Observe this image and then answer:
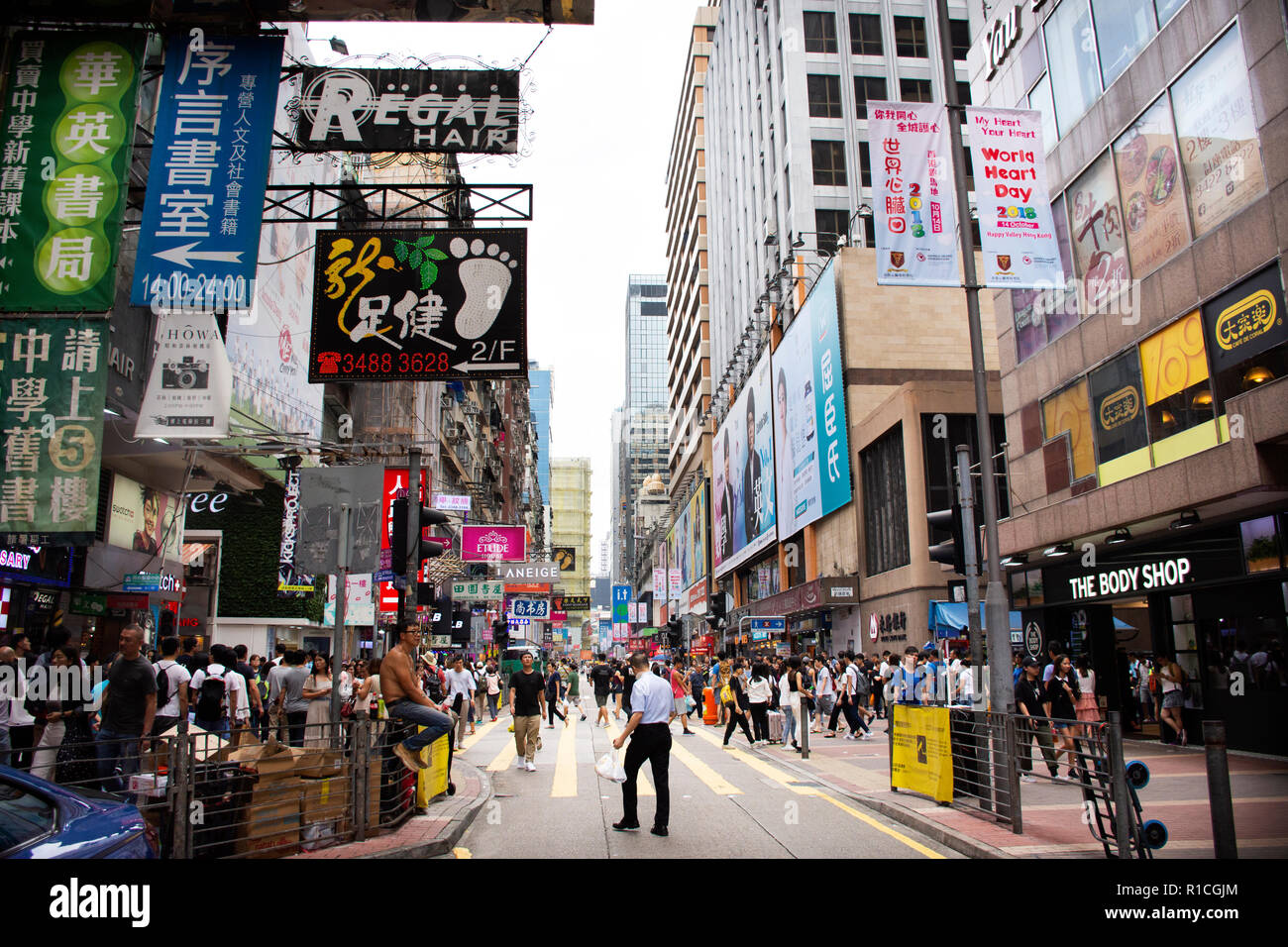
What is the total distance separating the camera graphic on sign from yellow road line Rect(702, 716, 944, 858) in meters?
9.85

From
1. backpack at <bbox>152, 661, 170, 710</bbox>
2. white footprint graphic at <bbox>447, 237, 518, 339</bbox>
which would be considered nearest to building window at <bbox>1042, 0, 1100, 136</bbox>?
white footprint graphic at <bbox>447, 237, 518, 339</bbox>

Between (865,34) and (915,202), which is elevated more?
(865,34)

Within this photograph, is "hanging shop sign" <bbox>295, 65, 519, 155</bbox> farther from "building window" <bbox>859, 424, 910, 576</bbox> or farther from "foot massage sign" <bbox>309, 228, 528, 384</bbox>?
"building window" <bbox>859, 424, 910, 576</bbox>

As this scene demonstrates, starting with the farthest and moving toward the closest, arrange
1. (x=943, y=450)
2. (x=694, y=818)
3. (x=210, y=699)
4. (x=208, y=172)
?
(x=943, y=450)
(x=208, y=172)
(x=210, y=699)
(x=694, y=818)

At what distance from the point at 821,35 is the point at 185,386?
46.9 meters

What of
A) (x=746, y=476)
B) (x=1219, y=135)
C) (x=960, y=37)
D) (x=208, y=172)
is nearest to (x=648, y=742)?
(x=208, y=172)

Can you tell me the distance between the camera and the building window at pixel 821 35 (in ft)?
163

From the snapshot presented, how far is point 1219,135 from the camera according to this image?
14258 millimetres

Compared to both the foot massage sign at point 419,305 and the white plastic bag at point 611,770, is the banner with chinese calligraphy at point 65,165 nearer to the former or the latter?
the foot massage sign at point 419,305

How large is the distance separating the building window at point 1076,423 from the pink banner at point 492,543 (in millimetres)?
15724

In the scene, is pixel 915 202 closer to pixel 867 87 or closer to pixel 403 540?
pixel 403 540

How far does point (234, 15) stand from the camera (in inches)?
450

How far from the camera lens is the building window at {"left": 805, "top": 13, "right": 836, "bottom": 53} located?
49.8 m
